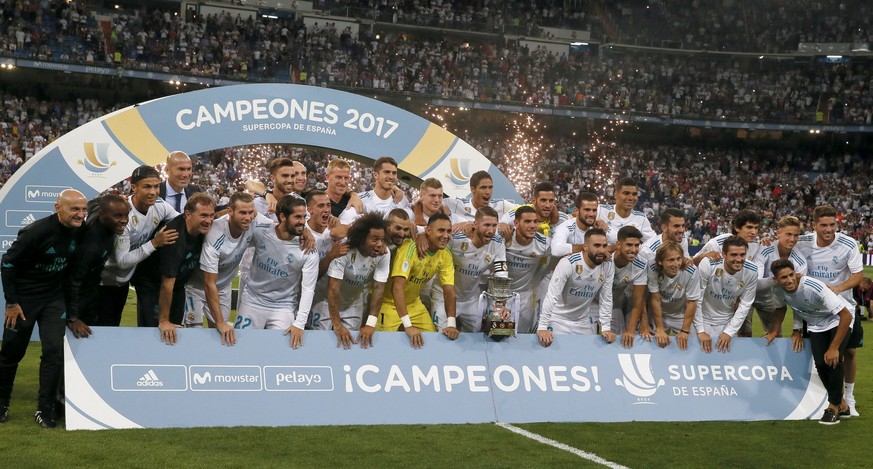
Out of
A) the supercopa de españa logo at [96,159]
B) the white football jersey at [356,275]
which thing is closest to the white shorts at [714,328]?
the white football jersey at [356,275]

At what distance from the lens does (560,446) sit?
7.04 metres

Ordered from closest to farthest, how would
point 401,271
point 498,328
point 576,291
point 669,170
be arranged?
point 498,328 → point 401,271 → point 576,291 → point 669,170

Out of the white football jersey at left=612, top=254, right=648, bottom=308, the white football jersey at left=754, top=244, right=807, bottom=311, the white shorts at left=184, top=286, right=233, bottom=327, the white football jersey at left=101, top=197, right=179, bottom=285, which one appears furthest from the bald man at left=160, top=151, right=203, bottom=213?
the white football jersey at left=754, top=244, right=807, bottom=311

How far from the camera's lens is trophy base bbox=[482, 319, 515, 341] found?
26.9ft

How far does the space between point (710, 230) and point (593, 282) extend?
100 feet

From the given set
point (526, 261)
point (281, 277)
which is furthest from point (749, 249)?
point (281, 277)

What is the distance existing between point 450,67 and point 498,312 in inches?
1408

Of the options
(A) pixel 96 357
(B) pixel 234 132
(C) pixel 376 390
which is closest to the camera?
(A) pixel 96 357

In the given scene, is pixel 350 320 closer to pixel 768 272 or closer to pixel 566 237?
pixel 566 237

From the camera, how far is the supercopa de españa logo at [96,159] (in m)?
11.4

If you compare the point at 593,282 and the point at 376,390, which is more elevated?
the point at 593,282

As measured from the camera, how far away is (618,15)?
1953 inches

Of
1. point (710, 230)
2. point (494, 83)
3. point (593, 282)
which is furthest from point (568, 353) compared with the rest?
point (494, 83)

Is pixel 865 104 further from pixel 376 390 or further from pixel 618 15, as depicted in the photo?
pixel 376 390
